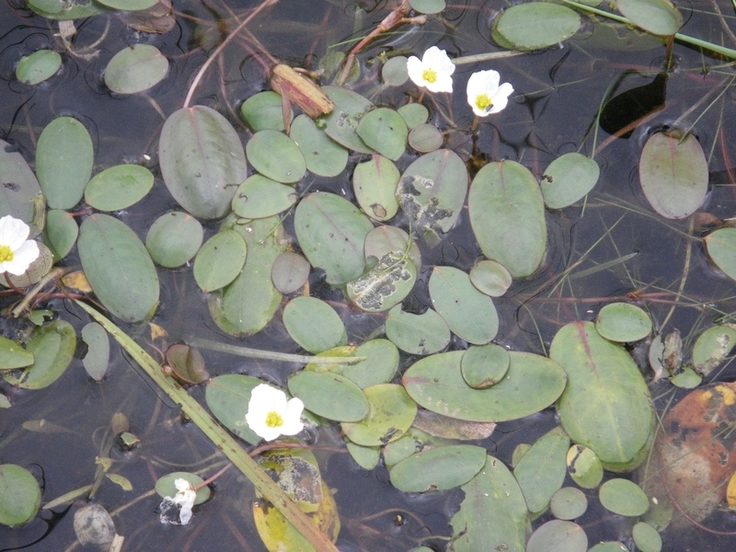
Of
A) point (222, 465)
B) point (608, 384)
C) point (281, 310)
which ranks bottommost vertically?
point (222, 465)

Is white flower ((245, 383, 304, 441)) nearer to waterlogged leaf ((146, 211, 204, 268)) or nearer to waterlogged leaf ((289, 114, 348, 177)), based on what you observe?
waterlogged leaf ((146, 211, 204, 268))

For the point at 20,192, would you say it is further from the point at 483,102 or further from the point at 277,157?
the point at 483,102

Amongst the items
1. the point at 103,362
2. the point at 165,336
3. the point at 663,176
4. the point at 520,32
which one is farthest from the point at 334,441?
the point at 520,32

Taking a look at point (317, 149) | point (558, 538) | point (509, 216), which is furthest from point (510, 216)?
point (558, 538)

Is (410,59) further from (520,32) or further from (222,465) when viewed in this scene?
(222,465)

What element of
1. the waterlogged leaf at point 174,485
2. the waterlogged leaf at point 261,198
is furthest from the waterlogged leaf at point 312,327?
the waterlogged leaf at point 174,485

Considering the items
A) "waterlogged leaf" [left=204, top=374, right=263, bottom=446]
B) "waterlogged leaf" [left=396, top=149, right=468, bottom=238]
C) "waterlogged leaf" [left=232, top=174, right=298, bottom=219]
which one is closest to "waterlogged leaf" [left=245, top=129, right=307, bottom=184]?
"waterlogged leaf" [left=232, top=174, right=298, bottom=219]
